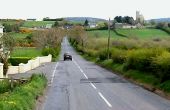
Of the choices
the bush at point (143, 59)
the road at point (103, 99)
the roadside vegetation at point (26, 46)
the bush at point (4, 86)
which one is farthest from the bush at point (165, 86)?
the roadside vegetation at point (26, 46)

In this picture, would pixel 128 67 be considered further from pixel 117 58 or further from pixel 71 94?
pixel 71 94

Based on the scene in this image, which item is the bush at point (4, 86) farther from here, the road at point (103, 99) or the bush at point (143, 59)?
the bush at point (143, 59)

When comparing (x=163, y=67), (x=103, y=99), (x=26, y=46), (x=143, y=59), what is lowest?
(x=26, y=46)

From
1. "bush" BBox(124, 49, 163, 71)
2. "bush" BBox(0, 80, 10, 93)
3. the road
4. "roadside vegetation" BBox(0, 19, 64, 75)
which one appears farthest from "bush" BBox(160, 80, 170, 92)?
"roadside vegetation" BBox(0, 19, 64, 75)

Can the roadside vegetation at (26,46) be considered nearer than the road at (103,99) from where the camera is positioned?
No

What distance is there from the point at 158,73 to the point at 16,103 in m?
16.0

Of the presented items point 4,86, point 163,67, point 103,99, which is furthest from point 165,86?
point 4,86

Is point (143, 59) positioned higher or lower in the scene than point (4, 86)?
higher

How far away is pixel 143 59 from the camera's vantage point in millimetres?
36375

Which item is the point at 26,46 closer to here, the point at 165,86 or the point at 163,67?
the point at 163,67

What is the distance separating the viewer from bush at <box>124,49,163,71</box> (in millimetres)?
34625

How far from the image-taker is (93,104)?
21.0 m

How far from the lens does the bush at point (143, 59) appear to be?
34625 mm

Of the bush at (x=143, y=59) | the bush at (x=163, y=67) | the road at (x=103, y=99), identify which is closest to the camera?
the road at (x=103, y=99)
